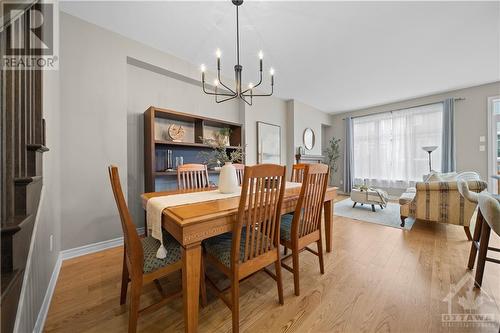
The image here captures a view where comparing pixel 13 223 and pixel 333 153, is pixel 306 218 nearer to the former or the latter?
pixel 13 223

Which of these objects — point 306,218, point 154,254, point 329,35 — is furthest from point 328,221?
point 329,35

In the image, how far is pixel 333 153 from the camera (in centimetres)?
617

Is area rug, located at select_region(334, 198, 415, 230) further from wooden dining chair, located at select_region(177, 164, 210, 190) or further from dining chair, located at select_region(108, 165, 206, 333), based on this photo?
dining chair, located at select_region(108, 165, 206, 333)

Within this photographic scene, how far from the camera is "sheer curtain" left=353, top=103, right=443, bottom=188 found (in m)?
4.63

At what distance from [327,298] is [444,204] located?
2.46 meters

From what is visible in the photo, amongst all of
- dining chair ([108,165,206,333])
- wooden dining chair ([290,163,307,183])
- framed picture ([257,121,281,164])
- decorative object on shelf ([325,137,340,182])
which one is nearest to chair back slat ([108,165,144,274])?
dining chair ([108,165,206,333])

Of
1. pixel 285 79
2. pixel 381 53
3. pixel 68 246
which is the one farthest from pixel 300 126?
pixel 68 246

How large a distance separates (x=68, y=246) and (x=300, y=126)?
15.9 feet

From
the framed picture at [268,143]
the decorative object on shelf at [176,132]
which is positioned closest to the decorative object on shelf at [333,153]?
the framed picture at [268,143]

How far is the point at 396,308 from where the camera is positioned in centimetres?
135

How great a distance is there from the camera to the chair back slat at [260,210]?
111 cm

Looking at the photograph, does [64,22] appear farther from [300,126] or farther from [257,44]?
[300,126]

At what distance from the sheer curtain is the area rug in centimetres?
131

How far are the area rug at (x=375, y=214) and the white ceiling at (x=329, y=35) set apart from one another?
2.59 metres
